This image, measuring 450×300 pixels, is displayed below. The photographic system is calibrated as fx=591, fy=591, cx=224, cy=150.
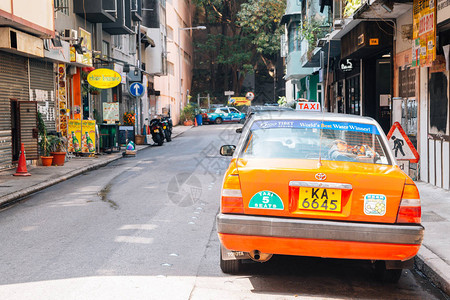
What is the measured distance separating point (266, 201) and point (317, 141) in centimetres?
108

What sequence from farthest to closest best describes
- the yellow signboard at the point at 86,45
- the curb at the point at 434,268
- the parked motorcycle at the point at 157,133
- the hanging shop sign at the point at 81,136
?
the parked motorcycle at the point at 157,133 < the yellow signboard at the point at 86,45 < the hanging shop sign at the point at 81,136 < the curb at the point at 434,268

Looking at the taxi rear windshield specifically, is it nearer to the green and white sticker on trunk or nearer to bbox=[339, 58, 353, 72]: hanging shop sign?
the green and white sticker on trunk

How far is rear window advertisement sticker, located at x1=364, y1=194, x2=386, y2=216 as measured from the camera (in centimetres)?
499

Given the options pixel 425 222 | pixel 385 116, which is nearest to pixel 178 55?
pixel 385 116

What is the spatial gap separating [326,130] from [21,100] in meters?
13.9

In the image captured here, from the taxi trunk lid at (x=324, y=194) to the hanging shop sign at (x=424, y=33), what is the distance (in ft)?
20.9

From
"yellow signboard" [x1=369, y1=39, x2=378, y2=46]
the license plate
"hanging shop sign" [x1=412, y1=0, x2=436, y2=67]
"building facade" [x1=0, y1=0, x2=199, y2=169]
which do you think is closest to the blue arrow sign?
"building facade" [x1=0, y1=0, x2=199, y2=169]

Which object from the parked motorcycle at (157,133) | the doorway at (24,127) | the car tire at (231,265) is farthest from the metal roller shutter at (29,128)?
the car tire at (231,265)

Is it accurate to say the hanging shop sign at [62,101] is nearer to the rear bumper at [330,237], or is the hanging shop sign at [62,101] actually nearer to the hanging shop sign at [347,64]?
the hanging shop sign at [347,64]

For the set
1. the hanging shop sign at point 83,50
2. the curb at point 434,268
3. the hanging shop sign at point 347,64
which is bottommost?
the curb at point 434,268

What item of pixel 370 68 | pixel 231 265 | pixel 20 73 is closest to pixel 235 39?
pixel 370 68

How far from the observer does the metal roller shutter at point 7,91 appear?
16156 mm

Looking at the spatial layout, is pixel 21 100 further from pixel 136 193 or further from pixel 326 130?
pixel 326 130

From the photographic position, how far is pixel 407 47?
14.0 m
